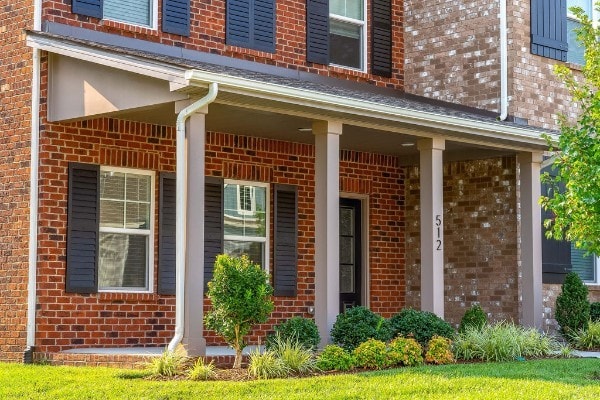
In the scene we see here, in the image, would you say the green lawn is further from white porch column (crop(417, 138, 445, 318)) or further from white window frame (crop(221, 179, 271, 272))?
white window frame (crop(221, 179, 271, 272))

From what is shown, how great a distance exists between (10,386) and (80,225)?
3.06 metres

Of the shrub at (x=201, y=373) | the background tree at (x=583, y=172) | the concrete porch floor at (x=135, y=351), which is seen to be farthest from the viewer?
the concrete porch floor at (x=135, y=351)

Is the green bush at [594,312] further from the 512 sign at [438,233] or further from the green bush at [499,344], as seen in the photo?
the 512 sign at [438,233]

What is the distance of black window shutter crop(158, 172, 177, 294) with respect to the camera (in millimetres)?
14055

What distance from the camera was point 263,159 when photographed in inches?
605

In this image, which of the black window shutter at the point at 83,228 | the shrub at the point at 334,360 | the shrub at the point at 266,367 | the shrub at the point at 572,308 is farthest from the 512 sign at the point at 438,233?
the black window shutter at the point at 83,228

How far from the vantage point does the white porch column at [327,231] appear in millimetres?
12812

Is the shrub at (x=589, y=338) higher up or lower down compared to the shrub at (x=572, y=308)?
lower down

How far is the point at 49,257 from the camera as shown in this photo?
512 inches

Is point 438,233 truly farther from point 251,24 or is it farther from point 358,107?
point 251,24

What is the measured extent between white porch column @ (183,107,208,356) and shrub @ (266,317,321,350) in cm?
84

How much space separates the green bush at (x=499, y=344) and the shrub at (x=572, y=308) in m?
1.62

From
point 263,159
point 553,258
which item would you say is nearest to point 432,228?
point 263,159

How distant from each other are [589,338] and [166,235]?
6066 mm
